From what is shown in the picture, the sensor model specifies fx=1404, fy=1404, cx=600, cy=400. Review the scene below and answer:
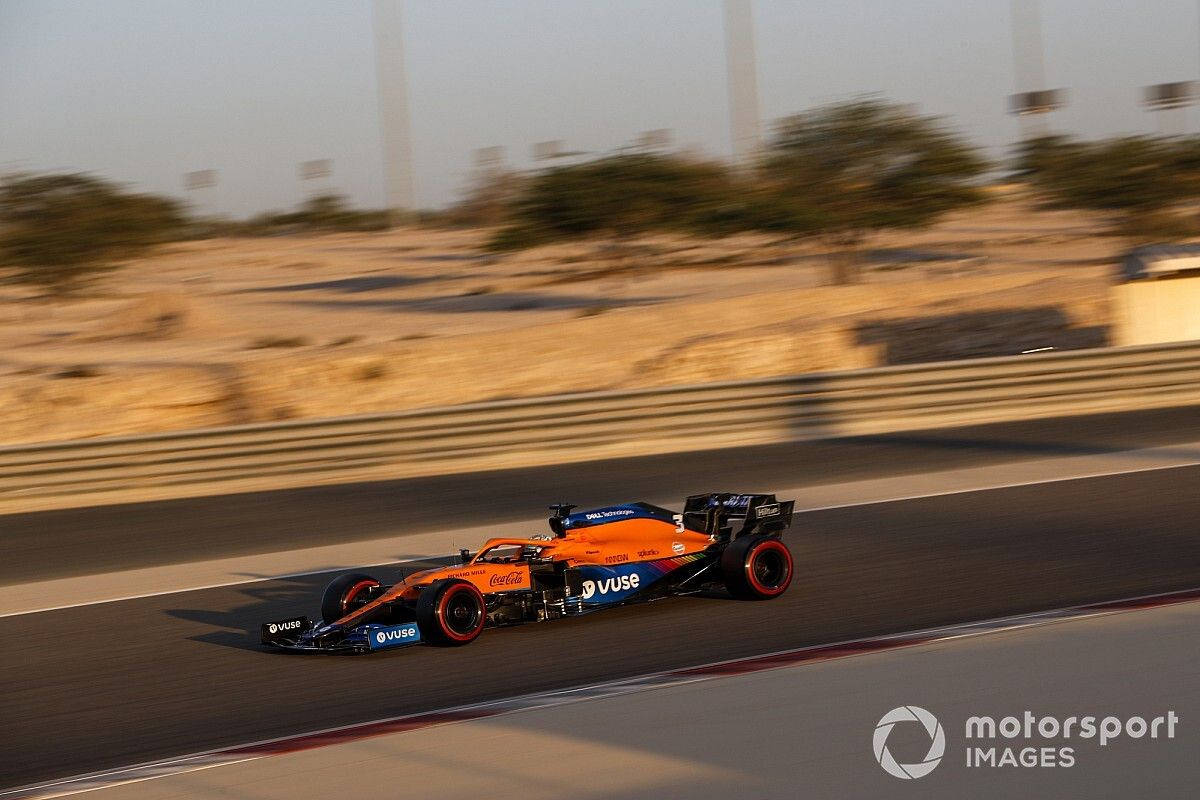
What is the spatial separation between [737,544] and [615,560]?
0.77 m

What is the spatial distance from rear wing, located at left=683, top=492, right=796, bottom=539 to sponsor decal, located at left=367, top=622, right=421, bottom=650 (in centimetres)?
204

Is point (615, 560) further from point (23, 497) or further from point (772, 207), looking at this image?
point (772, 207)

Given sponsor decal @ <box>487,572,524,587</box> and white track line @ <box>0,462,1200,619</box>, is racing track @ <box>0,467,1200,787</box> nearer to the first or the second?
white track line @ <box>0,462,1200,619</box>

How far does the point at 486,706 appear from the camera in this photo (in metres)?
6.34

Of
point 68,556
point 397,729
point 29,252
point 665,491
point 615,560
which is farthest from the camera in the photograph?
point 29,252

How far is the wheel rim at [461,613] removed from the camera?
24.4 ft

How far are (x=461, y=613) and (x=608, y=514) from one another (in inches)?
49.7

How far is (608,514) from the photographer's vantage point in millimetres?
8406

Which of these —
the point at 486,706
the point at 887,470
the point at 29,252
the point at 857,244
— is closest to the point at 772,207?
the point at 857,244

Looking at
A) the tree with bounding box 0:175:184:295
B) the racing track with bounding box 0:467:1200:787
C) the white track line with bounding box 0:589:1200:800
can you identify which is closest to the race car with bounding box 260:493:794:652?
the racing track with bounding box 0:467:1200:787

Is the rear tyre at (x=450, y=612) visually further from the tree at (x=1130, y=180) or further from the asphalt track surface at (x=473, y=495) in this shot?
the tree at (x=1130, y=180)

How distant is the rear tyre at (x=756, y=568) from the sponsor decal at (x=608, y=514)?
24.9 inches

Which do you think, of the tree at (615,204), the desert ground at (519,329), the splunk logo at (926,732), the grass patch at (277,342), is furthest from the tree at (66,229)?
the splunk logo at (926,732)

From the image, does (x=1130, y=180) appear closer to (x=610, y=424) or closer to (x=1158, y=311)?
(x=1158, y=311)
